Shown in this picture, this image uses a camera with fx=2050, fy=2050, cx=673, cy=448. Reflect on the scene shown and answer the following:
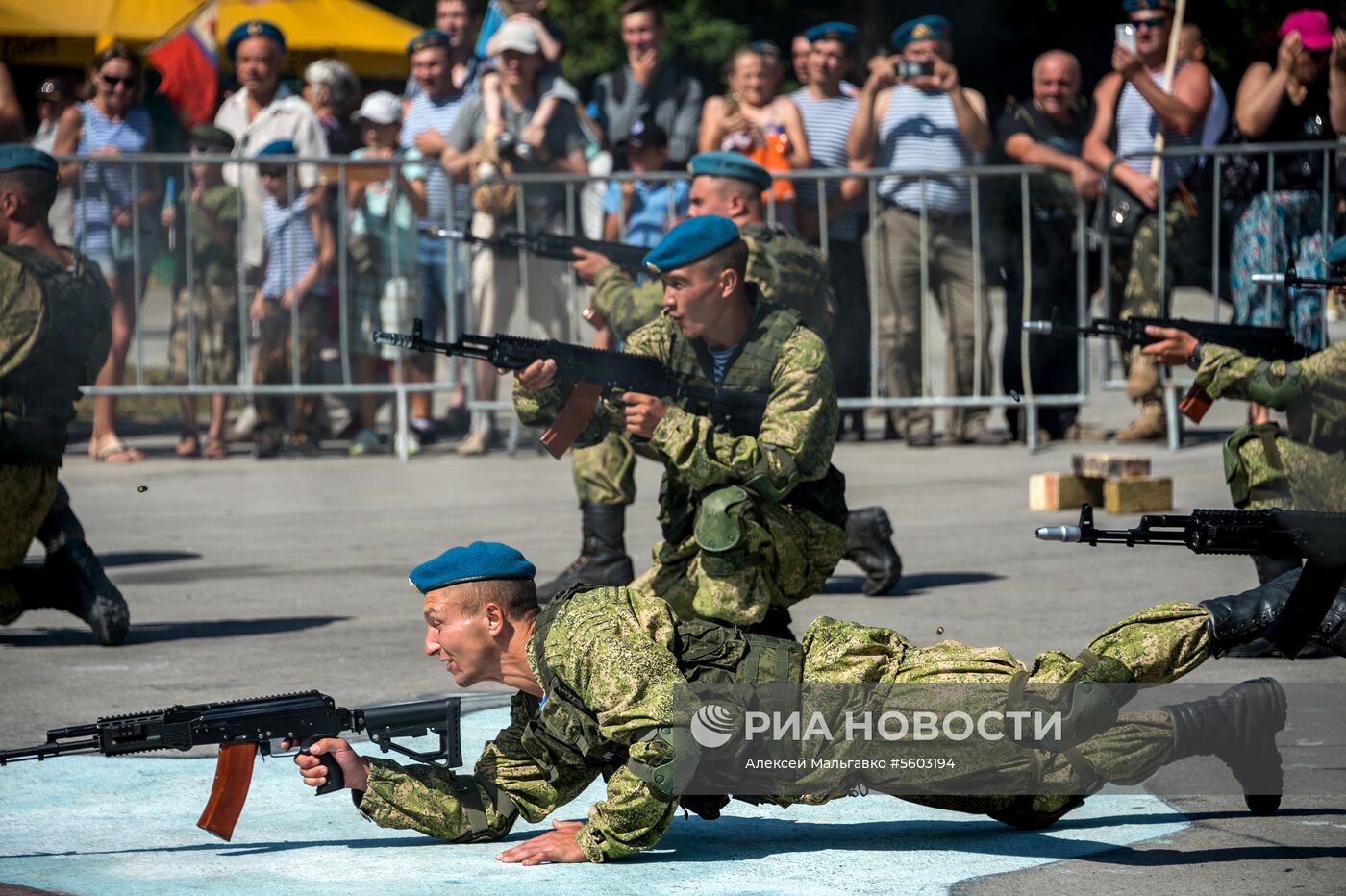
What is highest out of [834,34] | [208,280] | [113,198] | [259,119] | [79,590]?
[834,34]

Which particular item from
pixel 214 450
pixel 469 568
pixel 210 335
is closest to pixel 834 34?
pixel 210 335

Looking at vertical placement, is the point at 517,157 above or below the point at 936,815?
above

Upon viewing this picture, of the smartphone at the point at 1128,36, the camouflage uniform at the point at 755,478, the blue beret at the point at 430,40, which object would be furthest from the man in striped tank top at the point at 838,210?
the camouflage uniform at the point at 755,478

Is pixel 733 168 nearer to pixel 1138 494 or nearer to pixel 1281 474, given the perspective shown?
pixel 1281 474

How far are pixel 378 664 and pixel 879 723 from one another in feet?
8.92

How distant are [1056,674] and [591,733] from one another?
1082mm

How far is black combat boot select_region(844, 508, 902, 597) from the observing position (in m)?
8.13

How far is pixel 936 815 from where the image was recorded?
529 cm

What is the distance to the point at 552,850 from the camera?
477 cm

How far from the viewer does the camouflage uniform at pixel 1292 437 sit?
22.1 feet

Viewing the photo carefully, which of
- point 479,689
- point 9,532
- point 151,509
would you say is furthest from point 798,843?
point 151,509

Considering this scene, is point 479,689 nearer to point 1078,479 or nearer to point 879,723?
point 879,723

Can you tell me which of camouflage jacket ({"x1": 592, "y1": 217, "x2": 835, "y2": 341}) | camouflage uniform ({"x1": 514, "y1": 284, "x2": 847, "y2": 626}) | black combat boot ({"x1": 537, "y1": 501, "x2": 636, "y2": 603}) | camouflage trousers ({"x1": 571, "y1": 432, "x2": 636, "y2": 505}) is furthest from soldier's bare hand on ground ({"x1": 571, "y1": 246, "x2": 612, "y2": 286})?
camouflage uniform ({"x1": 514, "y1": 284, "x2": 847, "y2": 626})

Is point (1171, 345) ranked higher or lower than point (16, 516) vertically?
higher
